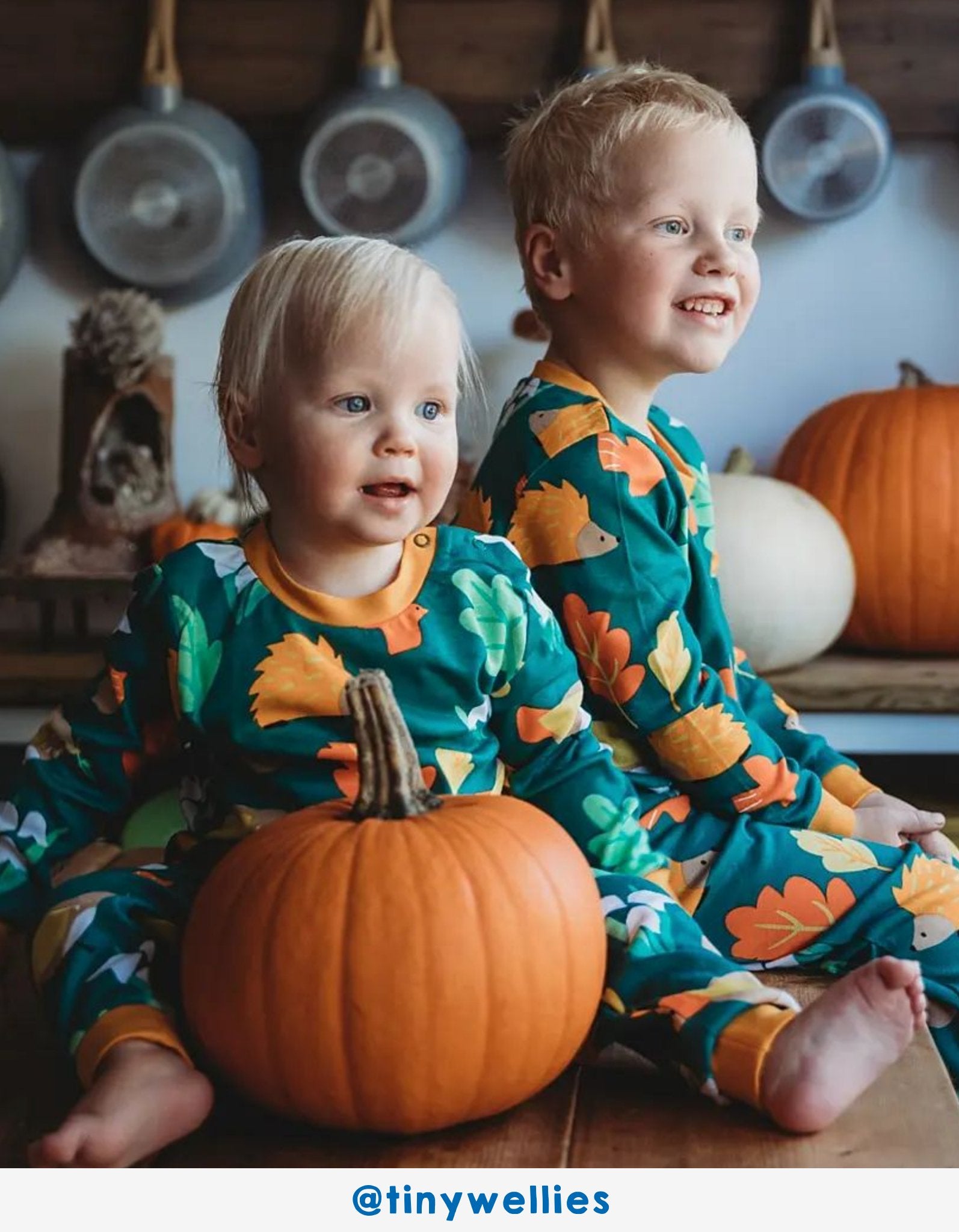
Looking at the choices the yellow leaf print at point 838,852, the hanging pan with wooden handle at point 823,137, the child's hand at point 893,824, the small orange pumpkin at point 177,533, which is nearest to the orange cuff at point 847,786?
the child's hand at point 893,824

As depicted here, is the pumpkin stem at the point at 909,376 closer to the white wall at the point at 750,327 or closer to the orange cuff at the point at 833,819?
the white wall at the point at 750,327

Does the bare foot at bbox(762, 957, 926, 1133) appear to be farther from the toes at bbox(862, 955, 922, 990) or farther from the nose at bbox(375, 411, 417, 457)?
the nose at bbox(375, 411, 417, 457)

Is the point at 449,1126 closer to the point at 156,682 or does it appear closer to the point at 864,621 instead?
the point at 156,682

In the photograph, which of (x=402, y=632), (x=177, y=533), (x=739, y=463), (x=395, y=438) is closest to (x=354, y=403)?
(x=395, y=438)

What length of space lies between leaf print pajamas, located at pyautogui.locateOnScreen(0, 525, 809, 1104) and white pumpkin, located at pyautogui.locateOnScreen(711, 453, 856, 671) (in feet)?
3.41

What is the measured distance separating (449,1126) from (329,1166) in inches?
2.7

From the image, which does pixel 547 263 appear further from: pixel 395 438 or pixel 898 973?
pixel 898 973

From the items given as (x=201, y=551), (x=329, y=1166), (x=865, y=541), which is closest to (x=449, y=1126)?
(x=329, y=1166)

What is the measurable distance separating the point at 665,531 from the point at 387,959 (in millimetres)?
484

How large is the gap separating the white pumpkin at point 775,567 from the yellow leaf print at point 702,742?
89 centimetres

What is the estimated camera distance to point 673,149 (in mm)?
1104

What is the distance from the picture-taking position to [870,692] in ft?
6.66

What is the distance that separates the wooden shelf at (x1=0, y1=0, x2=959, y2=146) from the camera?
2.29 m

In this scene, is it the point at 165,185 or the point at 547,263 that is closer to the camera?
the point at 547,263
